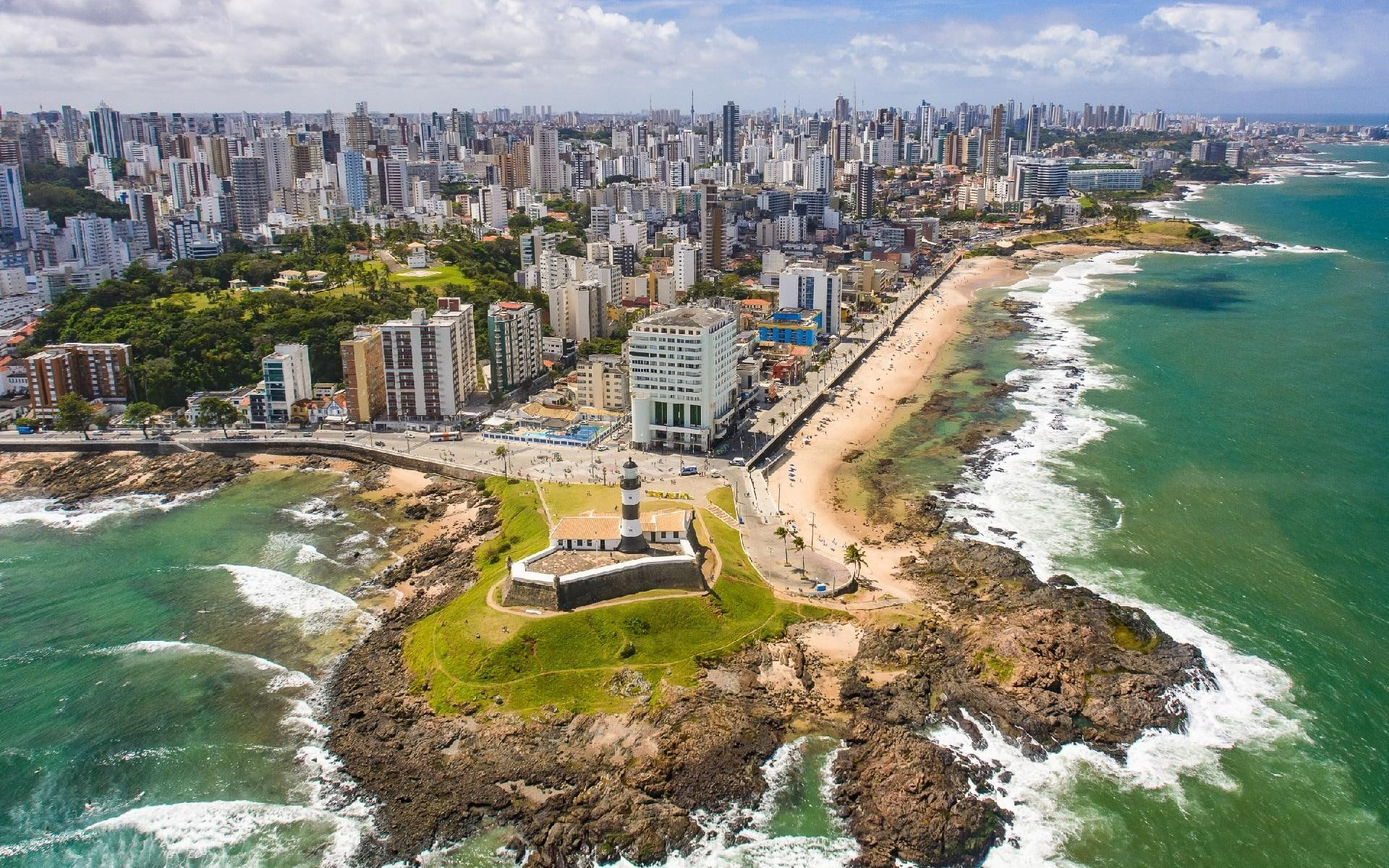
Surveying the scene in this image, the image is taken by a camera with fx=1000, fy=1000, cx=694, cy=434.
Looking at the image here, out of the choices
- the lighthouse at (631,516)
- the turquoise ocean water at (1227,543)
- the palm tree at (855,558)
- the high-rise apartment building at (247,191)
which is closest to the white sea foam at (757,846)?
the turquoise ocean water at (1227,543)

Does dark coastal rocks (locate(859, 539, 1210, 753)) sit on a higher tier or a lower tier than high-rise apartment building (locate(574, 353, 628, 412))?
lower

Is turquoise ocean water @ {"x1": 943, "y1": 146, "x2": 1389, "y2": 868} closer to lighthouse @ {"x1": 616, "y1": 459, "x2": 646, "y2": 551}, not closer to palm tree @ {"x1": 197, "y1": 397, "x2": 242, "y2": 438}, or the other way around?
lighthouse @ {"x1": 616, "y1": 459, "x2": 646, "y2": 551}

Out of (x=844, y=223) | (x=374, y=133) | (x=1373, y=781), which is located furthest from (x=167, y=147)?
(x=1373, y=781)

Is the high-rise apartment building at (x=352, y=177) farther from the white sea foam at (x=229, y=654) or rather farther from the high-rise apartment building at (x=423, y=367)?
the white sea foam at (x=229, y=654)

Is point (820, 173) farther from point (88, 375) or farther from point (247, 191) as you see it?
point (88, 375)

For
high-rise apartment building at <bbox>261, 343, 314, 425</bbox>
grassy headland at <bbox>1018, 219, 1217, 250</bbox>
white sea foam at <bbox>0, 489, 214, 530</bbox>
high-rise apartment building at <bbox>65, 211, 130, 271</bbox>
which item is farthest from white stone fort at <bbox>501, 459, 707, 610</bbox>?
grassy headland at <bbox>1018, 219, 1217, 250</bbox>
